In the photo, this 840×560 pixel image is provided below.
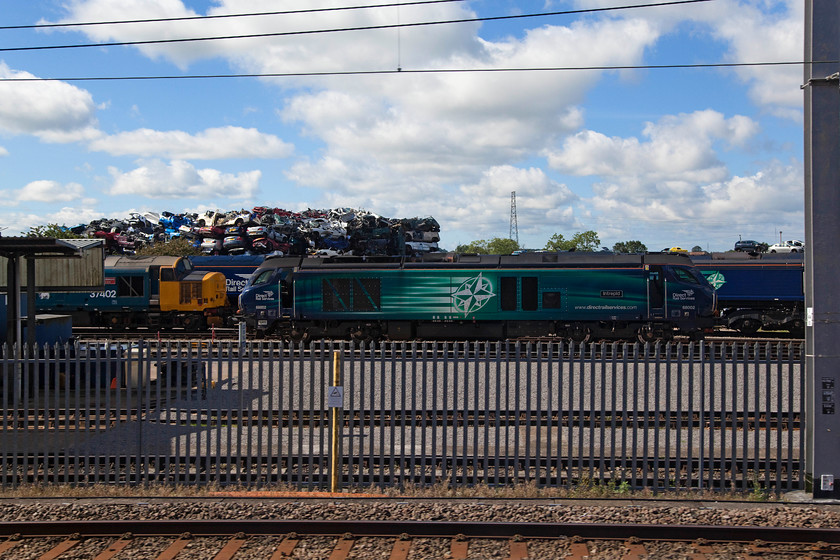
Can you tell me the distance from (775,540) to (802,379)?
8.21ft

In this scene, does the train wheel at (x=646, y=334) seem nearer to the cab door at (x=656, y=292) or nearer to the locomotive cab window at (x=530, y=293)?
the cab door at (x=656, y=292)

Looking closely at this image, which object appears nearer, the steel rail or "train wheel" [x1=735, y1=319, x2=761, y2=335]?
the steel rail

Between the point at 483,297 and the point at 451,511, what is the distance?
15.8 metres

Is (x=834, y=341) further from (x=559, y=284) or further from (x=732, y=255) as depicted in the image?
(x=732, y=255)

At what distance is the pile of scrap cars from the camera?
6113cm

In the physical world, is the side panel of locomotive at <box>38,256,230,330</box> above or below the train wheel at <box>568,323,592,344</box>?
above

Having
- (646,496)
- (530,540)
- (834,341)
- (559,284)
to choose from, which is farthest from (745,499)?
(559,284)

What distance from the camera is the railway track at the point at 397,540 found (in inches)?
269

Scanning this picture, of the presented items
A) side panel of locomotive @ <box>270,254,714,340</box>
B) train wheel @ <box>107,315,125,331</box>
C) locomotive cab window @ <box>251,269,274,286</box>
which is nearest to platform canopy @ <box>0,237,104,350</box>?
locomotive cab window @ <box>251,269,274,286</box>

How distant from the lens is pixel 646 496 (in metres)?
8.53

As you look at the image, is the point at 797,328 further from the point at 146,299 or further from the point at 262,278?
the point at 146,299

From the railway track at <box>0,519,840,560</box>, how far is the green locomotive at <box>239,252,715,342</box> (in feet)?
52.4

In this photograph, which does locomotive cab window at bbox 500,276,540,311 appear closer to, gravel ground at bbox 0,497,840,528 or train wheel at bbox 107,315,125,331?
gravel ground at bbox 0,497,840,528

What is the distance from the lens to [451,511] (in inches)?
307
